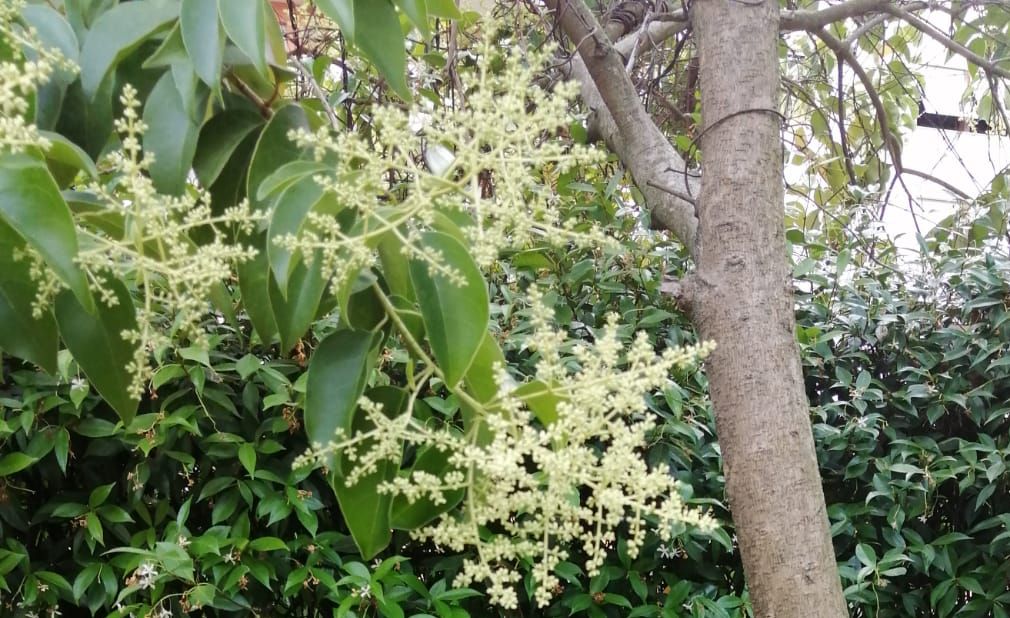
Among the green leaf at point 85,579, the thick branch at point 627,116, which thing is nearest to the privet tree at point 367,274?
the thick branch at point 627,116

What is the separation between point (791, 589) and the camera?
69 centimetres

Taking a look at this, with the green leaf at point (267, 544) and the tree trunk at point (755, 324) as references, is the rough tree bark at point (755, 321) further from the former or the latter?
the green leaf at point (267, 544)

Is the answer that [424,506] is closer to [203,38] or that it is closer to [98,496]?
[203,38]

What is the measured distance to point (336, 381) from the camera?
51 centimetres

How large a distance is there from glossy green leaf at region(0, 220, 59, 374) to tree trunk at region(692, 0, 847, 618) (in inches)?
19.7

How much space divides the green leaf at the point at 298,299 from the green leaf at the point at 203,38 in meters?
0.11

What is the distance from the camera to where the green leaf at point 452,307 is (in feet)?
1.58

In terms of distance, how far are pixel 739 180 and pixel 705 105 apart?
11 centimetres

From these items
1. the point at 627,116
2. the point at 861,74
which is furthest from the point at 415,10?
the point at 861,74

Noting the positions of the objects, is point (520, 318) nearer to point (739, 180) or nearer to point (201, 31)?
point (739, 180)

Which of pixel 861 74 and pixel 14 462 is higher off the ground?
pixel 861 74

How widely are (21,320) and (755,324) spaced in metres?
0.54

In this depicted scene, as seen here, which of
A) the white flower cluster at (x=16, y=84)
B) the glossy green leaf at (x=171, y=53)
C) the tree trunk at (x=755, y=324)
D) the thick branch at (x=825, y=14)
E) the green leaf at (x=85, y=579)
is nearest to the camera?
the white flower cluster at (x=16, y=84)

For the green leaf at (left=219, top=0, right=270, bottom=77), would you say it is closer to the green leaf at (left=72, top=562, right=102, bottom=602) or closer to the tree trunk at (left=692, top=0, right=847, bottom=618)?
the tree trunk at (left=692, top=0, right=847, bottom=618)
